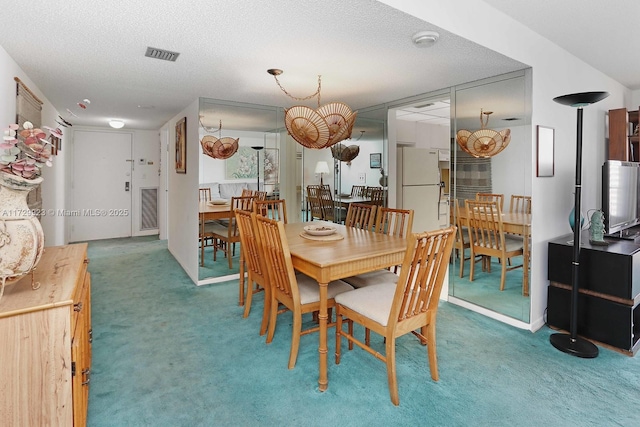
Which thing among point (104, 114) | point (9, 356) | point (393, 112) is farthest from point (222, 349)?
point (104, 114)

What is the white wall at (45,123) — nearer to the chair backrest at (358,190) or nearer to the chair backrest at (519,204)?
the chair backrest at (358,190)

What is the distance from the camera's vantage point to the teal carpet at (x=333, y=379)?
186 cm

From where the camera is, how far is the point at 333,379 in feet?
7.18

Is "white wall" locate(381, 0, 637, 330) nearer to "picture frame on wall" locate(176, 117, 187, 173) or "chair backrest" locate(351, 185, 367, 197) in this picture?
"chair backrest" locate(351, 185, 367, 197)

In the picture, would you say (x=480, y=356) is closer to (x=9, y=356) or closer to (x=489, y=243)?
(x=489, y=243)

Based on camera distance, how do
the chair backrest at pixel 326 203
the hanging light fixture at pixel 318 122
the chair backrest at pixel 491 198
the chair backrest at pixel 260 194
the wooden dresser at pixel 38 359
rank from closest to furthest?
1. the wooden dresser at pixel 38 359
2. the hanging light fixture at pixel 318 122
3. the chair backrest at pixel 491 198
4. the chair backrest at pixel 260 194
5. the chair backrest at pixel 326 203

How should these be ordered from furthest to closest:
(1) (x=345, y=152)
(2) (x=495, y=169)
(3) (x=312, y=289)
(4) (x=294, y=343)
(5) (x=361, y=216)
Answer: (1) (x=345, y=152)
(5) (x=361, y=216)
(2) (x=495, y=169)
(3) (x=312, y=289)
(4) (x=294, y=343)

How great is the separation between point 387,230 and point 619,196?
1829 mm

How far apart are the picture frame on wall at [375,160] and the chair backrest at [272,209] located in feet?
4.13

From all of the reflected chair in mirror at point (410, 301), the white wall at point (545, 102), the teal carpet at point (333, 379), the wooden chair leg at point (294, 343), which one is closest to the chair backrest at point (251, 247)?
the teal carpet at point (333, 379)

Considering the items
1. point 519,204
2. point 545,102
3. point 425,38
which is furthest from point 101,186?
point 545,102

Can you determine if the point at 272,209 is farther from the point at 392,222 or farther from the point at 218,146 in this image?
the point at 392,222

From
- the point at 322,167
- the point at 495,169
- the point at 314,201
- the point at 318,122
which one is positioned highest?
the point at 318,122

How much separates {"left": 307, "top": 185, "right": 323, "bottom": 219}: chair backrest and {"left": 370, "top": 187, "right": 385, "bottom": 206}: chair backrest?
2.64 ft
